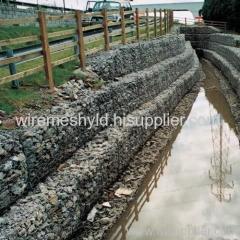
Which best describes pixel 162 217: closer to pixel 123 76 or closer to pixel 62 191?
pixel 62 191

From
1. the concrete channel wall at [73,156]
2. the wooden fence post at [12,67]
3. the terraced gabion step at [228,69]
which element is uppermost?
the wooden fence post at [12,67]

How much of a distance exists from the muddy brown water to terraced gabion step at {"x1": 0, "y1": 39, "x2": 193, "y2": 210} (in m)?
1.78

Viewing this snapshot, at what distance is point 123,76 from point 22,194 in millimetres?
7168

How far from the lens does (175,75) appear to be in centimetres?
1881

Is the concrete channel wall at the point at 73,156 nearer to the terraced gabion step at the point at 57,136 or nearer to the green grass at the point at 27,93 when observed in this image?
the terraced gabion step at the point at 57,136

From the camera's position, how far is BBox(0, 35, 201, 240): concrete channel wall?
604 centimetres

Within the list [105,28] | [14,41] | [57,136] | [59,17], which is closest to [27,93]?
[14,41]

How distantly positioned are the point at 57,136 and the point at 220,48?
79.9 ft

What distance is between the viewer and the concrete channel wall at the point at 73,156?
19.8ft

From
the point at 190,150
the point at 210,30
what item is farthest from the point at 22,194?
the point at 210,30

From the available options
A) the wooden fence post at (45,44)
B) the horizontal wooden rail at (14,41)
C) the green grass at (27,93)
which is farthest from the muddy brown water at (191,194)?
the horizontal wooden rail at (14,41)

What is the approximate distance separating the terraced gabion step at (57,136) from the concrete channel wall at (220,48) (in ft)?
24.0

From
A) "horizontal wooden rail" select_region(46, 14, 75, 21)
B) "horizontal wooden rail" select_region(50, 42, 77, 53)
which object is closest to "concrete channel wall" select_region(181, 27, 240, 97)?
"horizontal wooden rail" select_region(50, 42, 77, 53)

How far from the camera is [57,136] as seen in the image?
7562 mm
